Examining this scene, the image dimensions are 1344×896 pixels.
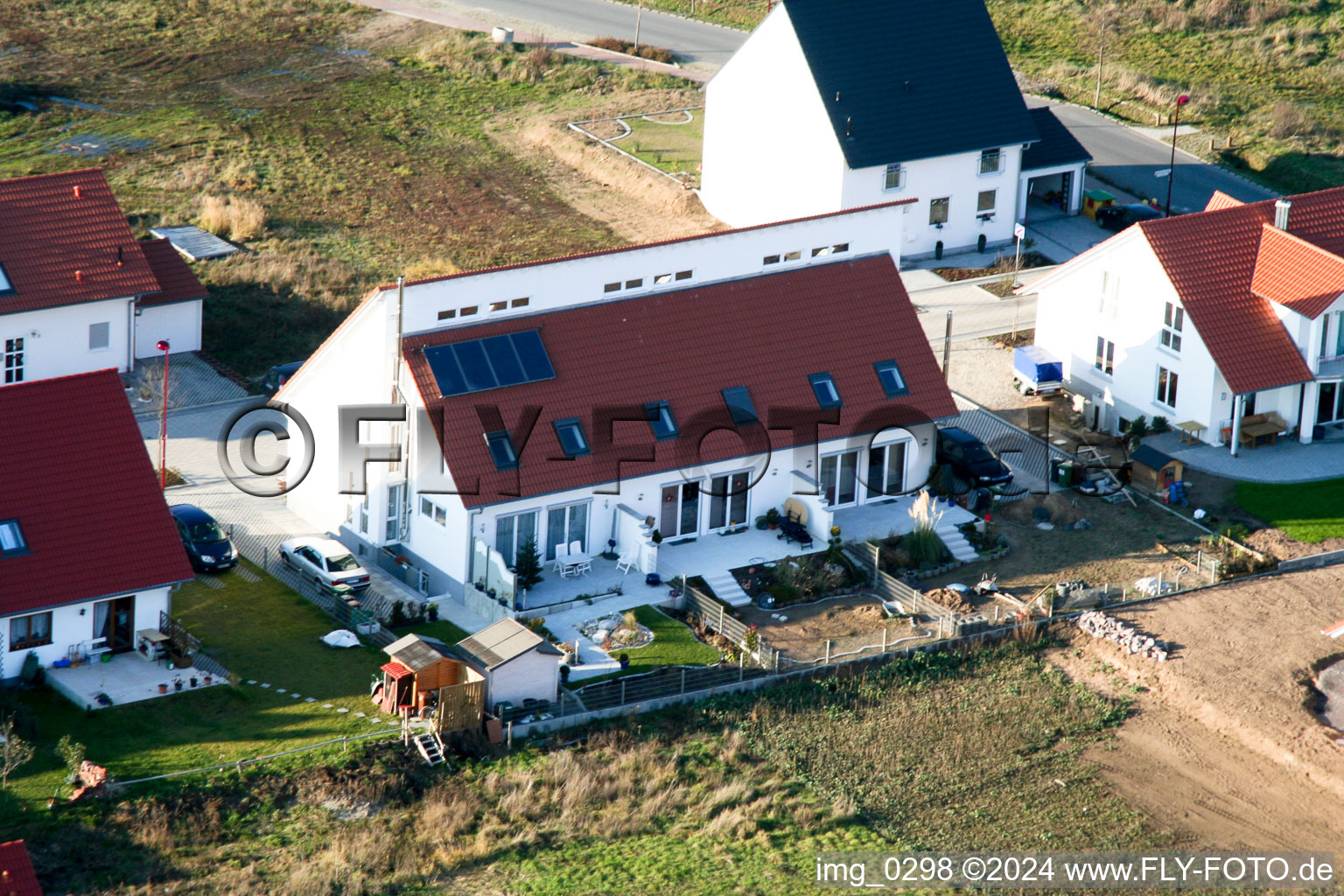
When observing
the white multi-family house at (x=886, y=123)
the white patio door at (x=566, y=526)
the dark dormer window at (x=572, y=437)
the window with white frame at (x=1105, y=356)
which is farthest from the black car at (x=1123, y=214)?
the white patio door at (x=566, y=526)

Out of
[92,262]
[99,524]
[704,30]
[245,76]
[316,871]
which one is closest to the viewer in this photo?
[316,871]

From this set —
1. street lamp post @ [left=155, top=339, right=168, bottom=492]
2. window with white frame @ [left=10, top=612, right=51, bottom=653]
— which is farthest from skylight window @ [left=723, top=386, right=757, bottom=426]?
window with white frame @ [left=10, top=612, right=51, bottom=653]

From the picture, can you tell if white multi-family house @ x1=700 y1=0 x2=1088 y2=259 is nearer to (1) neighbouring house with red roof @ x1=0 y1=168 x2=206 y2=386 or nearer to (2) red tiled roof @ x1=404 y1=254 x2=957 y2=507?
(2) red tiled roof @ x1=404 y1=254 x2=957 y2=507

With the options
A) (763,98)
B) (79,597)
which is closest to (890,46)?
(763,98)

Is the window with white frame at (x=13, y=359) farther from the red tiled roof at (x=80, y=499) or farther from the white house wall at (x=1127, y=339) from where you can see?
the white house wall at (x=1127, y=339)

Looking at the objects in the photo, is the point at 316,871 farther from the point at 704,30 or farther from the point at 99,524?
the point at 704,30

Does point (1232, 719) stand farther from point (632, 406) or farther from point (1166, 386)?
point (632, 406)
